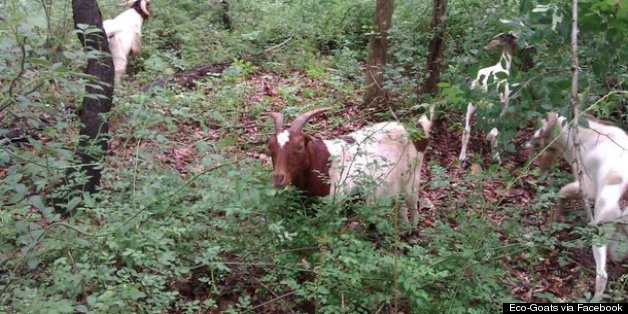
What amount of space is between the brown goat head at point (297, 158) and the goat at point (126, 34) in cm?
481

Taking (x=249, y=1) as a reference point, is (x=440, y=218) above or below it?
below

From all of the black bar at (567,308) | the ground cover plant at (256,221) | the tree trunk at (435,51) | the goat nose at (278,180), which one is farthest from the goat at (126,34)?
the black bar at (567,308)

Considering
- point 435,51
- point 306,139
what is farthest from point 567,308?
point 435,51

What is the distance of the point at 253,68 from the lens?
10.3 m

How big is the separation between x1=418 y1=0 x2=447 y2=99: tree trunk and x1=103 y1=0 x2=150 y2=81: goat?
15.2 feet

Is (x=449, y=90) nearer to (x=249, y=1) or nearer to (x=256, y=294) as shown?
(x=256, y=294)

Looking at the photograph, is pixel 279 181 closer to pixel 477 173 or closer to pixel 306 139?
pixel 306 139

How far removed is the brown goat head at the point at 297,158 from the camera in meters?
5.72

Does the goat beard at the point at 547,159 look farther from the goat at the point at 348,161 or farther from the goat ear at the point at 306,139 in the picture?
the goat ear at the point at 306,139

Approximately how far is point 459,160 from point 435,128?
38.6 inches

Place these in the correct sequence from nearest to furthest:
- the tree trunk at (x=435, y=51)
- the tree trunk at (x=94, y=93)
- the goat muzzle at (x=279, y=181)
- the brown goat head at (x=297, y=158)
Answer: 1. the goat muzzle at (x=279, y=181)
2. the brown goat head at (x=297, y=158)
3. the tree trunk at (x=94, y=93)
4. the tree trunk at (x=435, y=51)

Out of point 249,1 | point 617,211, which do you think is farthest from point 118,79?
point 617,211

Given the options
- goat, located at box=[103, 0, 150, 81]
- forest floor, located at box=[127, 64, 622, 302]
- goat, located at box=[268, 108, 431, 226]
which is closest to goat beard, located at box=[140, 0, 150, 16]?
goat, located at box=[103, 0, 150, 81]

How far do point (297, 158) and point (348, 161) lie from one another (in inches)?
23.3
